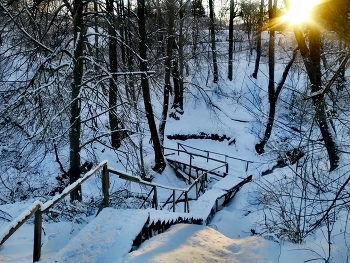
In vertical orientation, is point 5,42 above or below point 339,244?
above

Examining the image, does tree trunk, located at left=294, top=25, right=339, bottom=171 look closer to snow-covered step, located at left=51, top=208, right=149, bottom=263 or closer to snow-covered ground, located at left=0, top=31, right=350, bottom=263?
snow-covered ground, located at left=0, top=31, right=350, bottom=263

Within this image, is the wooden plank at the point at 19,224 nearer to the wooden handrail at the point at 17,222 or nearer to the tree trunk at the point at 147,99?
the wooden handrail at the point at 17,222

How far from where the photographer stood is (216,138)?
2223cm

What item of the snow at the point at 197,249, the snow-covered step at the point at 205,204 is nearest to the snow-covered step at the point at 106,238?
the snow at the point at 197,249

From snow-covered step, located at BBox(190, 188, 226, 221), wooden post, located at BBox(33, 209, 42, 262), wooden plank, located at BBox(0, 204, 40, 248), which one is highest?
wooden plank, located at BBox(0, 204, 40, 248)

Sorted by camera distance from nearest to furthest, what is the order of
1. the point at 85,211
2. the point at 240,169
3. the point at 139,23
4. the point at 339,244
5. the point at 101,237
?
the point at 101,237 → the point at 339,244 → the point at 85,211 → the point at 139,23 → the point at 240,169

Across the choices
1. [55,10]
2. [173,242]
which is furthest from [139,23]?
[173,242]

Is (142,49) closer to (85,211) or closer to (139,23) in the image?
(139,23)

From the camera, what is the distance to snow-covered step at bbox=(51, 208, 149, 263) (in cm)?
410

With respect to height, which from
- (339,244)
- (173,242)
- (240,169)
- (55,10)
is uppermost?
(55,10)

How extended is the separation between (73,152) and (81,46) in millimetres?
2896

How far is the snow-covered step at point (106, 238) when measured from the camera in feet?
13.5

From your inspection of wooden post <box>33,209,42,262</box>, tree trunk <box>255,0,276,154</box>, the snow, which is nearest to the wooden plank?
wooden post <box>33,209,42,262</box>

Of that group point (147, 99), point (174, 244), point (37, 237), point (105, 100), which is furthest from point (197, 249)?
point (147, 99)
